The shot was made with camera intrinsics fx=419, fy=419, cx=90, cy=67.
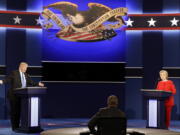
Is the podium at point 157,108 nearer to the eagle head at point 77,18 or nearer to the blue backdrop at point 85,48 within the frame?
the blue backdrop at point 85,48

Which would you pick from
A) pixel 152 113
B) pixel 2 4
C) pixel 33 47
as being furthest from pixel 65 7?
pixel 152 113

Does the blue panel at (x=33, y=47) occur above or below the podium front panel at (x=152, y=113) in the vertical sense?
above

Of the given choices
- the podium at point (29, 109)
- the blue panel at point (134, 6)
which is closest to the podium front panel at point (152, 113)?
the podium at point (29, 109)

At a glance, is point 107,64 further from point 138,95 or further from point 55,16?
point 55,16

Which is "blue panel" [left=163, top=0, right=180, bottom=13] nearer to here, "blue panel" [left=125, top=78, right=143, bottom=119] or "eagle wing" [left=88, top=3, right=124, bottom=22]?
"eagle wing" [left=88, top=3, right=124, bottom=22]

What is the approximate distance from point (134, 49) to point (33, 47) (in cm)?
288

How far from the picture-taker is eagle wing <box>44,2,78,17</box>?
11.9 m

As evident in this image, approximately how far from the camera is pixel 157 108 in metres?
9.00

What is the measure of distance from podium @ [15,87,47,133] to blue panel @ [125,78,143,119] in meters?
3.83

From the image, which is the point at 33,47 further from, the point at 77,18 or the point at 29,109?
the point at 29,109

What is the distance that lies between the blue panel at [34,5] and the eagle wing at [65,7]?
27 centimetres

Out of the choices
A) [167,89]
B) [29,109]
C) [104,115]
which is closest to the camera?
[104,115]

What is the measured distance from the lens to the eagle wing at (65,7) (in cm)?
1190

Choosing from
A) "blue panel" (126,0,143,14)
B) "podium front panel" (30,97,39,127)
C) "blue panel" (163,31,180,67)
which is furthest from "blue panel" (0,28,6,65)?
"blue panel" (163,31,180,67)
